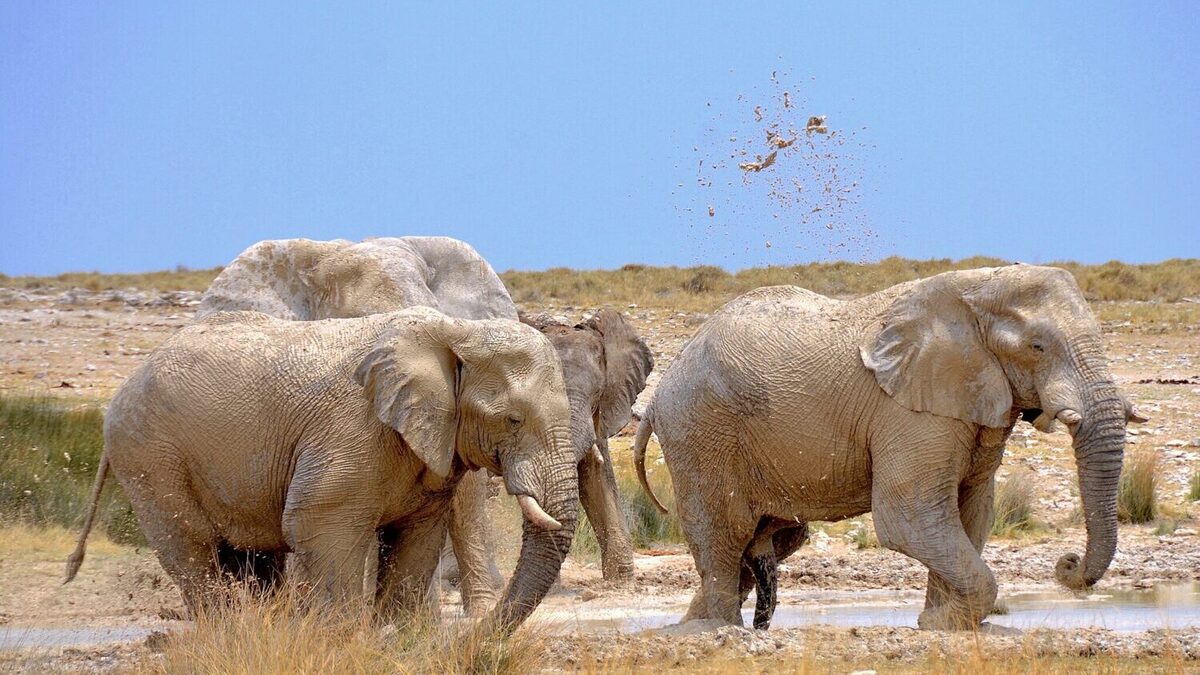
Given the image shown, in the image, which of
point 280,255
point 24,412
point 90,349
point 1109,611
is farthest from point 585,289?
point 1109,611

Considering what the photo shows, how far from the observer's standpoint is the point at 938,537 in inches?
403

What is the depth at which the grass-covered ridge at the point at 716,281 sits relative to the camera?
3681cm

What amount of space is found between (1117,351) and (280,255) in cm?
1630

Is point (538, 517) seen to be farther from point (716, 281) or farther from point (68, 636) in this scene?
point (716, 281)

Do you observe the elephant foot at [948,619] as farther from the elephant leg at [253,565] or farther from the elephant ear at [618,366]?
the elephant ear at [618,366]

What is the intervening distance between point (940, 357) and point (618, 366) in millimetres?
3838

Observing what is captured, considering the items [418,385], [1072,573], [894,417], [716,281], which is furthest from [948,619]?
[716,281]

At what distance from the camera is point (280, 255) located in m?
14.5

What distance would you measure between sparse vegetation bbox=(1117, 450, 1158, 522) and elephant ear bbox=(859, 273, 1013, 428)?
7046 millimetres

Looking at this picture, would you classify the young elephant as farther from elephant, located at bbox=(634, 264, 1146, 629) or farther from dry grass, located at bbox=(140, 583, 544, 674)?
dry grass, located at bbox=(140, 583, 544, 674)

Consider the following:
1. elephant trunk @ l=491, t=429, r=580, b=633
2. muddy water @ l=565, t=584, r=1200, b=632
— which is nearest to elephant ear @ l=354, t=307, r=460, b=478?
elephant trunk @ l=491, t=429, r=580, b=633

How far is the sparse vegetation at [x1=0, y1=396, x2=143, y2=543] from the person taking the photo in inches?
609

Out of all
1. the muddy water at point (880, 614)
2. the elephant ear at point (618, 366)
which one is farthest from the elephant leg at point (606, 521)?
the muddy water at point (880, 614)

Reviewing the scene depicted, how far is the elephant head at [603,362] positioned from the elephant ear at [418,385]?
352 cm
